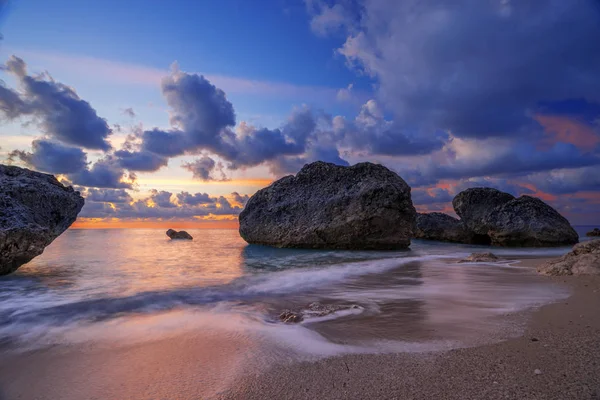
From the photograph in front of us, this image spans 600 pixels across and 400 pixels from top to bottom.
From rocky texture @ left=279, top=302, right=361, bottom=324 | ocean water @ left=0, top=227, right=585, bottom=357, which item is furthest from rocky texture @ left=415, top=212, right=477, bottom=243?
rocky texture @ left=279, top=302, right=361, bottom=324

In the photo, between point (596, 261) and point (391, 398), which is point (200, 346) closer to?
point (391, 398)

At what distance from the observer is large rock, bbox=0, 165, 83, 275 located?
8180 mm

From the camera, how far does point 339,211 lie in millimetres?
18406

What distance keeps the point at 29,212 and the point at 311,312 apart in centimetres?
871

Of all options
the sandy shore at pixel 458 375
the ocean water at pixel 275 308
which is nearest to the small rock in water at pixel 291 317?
the ocean water at pixel 275 308

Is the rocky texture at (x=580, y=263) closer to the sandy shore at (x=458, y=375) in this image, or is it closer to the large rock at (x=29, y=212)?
the sandy shore at (x=458, y=375)

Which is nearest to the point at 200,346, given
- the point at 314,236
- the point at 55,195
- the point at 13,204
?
the point at 13,204

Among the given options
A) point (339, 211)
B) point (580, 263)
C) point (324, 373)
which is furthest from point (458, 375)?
point (339, 211)

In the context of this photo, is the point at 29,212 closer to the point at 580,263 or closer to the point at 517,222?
the point at 580,263

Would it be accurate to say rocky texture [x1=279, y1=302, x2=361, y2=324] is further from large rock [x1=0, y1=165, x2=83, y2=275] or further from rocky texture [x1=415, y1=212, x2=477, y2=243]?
rocky texture [x1=415, y1=212, x2=477, y2=243]

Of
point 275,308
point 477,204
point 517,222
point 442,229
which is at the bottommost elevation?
point 275,308

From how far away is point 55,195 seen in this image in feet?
32.2

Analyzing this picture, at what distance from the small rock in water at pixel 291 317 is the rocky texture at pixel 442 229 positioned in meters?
25.2

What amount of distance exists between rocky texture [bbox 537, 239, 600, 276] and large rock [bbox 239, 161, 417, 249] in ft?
32.0
